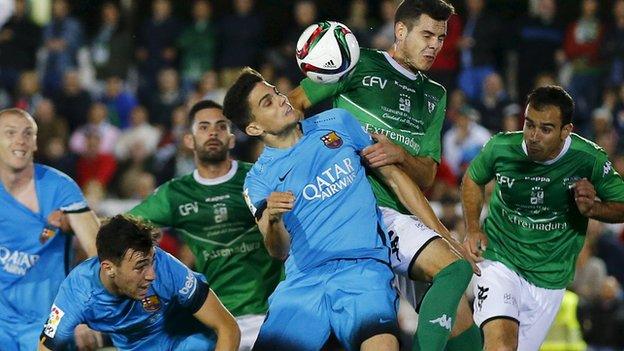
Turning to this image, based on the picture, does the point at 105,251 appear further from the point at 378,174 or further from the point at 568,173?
the point at 568,173

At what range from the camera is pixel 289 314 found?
778 centimetres

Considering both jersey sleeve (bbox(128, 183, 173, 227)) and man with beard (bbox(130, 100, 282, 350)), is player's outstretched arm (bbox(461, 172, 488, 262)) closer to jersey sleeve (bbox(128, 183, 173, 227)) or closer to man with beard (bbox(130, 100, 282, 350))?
man with beard (bbox(130, 100, 282, 350))

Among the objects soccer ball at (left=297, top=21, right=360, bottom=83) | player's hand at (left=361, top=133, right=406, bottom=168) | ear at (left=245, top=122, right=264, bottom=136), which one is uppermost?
soccer ball at (left=297, top=21, right=360, bottom=83)

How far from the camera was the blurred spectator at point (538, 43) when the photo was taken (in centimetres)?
1753

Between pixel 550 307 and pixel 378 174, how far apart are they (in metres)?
2.23

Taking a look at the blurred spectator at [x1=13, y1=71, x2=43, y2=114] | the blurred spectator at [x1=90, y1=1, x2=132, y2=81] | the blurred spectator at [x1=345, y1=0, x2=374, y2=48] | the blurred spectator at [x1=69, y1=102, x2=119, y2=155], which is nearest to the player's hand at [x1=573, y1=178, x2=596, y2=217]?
the blurred spectator at [x1=345, y1=0, x2=374, y2=48]

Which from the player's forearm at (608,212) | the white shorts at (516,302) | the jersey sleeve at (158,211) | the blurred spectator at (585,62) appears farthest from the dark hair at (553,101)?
the blurred spectator at (585,62)

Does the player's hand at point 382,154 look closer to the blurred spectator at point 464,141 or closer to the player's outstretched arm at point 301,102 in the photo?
the player's outstretched arm at point 301,102

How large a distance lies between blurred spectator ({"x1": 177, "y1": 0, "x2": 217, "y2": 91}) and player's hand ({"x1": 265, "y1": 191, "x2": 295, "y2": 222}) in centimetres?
1142

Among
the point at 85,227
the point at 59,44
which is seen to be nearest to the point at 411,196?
the point at 85,227

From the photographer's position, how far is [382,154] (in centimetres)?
806

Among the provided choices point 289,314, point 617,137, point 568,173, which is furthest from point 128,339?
point 617,137

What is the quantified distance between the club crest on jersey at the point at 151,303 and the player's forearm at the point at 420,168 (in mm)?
1792

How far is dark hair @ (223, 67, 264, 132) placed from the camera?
8.00 metres
